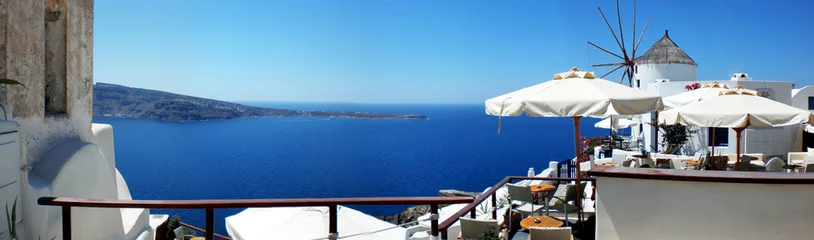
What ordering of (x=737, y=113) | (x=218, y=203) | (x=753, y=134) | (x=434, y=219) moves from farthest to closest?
1. (x=753, y=134)
2. (x=737, y=113)
3. (x=434, y=219)
4. (x=218, y=203)

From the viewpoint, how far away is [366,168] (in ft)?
247

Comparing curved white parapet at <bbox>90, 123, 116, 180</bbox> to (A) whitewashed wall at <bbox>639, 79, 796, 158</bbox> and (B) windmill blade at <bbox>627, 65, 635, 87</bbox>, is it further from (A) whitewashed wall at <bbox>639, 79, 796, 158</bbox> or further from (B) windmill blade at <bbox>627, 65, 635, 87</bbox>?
(B) windmill blade at <bbox>627, 65, 635, 87</bbox>

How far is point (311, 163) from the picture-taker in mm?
79875

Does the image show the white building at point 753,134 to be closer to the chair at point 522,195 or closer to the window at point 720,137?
the window at point 720,137

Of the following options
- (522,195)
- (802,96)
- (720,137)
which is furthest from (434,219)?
(802,96)

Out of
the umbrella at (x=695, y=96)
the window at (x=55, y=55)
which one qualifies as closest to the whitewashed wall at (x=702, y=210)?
the window at (x=55, y=55)

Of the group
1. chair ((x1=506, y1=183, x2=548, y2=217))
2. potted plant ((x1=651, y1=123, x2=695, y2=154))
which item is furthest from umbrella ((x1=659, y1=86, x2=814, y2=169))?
potted plant ((x1=651, y1=123, x2=695, y2=154))

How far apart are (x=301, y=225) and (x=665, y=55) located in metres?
26.7

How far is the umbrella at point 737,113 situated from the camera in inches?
274

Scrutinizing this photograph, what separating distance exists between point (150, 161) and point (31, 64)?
289 ft

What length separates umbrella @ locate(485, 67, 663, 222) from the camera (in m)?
5.64

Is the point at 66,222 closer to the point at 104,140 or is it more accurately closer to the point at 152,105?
the point at 104,140

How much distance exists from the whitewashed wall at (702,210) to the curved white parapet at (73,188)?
4109 millimetres

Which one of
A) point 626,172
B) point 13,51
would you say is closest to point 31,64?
point 13,51
